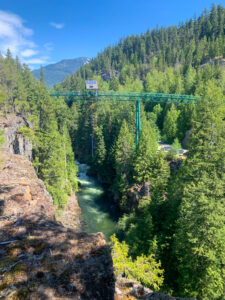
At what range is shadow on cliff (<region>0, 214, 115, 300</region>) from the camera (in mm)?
3322

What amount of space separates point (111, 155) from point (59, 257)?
108 ft

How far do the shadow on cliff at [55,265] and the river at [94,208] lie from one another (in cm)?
1825

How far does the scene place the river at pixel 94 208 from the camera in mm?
23416

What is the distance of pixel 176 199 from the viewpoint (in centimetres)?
1747

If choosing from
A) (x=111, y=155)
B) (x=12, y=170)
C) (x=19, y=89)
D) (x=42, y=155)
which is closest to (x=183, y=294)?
(x=12, y=170)

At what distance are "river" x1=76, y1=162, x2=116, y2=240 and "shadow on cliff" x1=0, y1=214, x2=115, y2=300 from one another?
1825cm

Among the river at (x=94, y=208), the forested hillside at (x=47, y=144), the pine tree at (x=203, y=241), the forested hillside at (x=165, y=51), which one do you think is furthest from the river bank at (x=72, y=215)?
the forested hillside at (x=165, y=51)

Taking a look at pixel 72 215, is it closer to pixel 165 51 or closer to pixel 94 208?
pixel 94 208

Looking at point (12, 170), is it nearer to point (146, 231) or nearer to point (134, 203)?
point (146, 231)

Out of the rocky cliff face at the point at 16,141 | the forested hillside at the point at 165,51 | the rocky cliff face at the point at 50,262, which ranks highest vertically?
the forested hillside at the point at 165,51

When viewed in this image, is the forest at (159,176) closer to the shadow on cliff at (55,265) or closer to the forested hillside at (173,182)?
the forested hillside at (173,182)

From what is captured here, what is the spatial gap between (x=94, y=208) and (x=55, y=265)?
25.6 m

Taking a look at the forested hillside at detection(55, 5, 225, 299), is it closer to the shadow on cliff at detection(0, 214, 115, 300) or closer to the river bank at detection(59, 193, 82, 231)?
the river bank at detection(59, 193, 82, 231)

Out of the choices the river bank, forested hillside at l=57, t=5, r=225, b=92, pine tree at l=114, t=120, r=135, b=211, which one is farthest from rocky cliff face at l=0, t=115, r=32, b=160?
forested hillside at l=57, t=5, r=225, b=92
